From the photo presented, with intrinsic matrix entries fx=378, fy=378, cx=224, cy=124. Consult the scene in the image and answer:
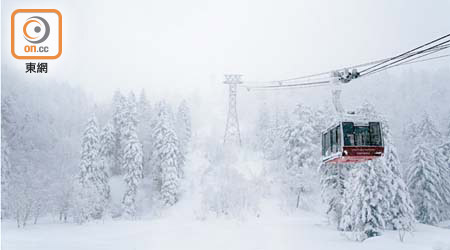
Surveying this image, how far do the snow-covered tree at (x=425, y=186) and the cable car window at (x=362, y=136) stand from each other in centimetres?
3135

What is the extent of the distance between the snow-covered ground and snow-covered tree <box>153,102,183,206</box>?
42.8 ft

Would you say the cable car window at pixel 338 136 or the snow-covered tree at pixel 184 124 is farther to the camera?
the snow-covered tree at pixel 184 124

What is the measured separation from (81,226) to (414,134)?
4979 cm

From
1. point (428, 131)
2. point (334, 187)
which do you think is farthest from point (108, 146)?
point (428, 131)

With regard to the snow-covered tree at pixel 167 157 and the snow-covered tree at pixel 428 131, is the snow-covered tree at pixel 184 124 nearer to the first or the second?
the snow-covered tree at pixel 167 157

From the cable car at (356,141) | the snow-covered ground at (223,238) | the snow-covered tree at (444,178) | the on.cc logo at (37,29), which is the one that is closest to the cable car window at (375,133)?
the cable car at (356,141)

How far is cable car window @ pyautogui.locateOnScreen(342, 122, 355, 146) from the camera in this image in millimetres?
17969

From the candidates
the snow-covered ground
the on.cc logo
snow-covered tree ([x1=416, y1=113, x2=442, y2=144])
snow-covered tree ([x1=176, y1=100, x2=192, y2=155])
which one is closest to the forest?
snow-covered tree ([x1=416, y1=113, x2=442, y2=144])

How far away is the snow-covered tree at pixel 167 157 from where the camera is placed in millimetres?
54031

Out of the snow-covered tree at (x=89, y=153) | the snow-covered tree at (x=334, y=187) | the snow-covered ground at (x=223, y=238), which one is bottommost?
the snow-covered ground at (x=223, y=238)

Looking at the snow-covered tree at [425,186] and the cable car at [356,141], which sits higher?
the cable car at [356,141]

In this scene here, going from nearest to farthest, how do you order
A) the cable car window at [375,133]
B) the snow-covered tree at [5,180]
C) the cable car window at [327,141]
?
1. the cable car window at [375,133]
2. the cable car window at [327,141]
3. the snow-covered tree at [5,180]

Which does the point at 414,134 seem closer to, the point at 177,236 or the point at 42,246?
the point at 177,236

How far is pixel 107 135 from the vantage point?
58.9 m
